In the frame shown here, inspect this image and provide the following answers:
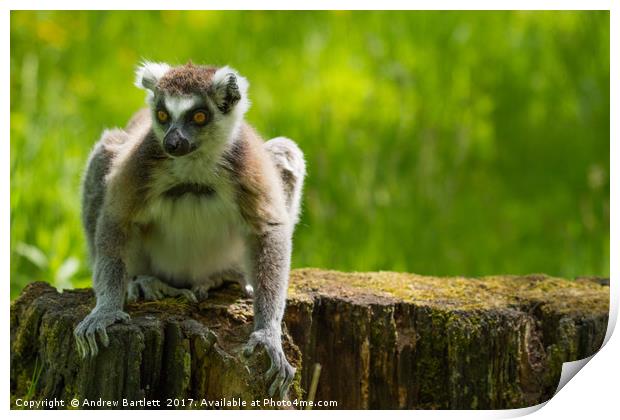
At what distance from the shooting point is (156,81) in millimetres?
3672

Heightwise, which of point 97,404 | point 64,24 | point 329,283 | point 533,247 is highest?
point 64,24

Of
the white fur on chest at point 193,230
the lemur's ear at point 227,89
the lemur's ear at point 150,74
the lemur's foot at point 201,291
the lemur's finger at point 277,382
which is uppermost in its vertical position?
the lemur's ear at point 150,74

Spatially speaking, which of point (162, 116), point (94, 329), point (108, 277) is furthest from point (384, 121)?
point (94, 329)

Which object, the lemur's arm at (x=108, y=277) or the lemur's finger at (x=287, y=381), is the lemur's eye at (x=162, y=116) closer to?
the lemur's arm at (x=108, y=277)

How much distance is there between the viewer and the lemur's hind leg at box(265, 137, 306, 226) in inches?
164

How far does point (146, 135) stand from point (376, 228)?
6.62ft

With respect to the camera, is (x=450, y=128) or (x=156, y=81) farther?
(x=450, y=128)

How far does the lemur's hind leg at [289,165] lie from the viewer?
13.7 ft

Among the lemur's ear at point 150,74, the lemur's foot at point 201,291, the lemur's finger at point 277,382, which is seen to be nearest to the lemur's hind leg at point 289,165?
the lemur's foot at point 201,291

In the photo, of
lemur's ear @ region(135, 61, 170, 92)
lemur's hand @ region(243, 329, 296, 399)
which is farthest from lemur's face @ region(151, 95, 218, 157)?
lemur's hand @ region(243, 329, 296, 399)

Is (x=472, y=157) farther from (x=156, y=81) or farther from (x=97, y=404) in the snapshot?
(x=97, y=404)

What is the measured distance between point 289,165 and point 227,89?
66 cm

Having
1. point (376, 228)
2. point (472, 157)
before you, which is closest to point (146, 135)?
point (376, 228)

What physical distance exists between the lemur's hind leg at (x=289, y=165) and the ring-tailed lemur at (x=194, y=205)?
0.19m
